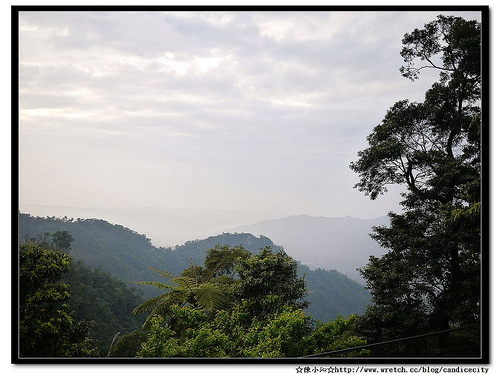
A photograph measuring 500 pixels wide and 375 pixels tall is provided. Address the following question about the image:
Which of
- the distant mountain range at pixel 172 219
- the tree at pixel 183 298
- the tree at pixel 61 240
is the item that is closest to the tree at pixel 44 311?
the tree at pixel 183 298

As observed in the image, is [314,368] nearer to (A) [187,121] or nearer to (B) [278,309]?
(B) [278,309]

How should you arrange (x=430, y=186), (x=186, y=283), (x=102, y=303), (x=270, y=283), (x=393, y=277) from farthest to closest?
(x=102, y=303) < (x=186, y=283) < (x=430, y=186) < (x=393, y=277) < (x=270, y=283)

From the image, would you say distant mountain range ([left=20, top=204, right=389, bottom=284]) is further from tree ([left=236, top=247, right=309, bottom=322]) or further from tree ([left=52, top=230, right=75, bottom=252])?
tree ([left=52, top=230, right=75, bottom=252])

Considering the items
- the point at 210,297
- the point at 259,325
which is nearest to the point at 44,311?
the point at 210,297

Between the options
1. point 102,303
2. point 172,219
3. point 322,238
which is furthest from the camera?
point 102,303

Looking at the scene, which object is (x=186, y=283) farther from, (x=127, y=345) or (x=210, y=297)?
(x=127, y=345)

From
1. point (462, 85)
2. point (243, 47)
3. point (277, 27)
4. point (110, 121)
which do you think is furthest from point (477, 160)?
point (110, 121)

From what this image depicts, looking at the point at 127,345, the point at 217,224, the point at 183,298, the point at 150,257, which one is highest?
the point at 217,224
